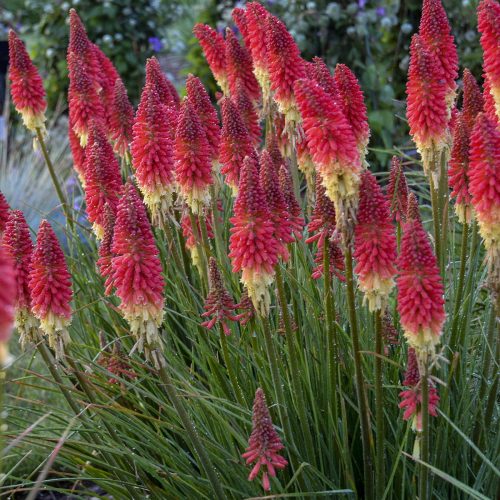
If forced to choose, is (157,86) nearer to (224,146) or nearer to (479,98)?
(224,146)

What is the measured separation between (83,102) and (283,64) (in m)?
1.41

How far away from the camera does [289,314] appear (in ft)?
11.9

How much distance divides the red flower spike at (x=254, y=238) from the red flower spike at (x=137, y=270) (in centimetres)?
28

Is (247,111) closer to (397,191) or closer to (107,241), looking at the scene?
(397,191)

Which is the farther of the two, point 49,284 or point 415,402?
point 49,284

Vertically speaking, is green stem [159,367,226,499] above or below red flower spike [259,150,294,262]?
below

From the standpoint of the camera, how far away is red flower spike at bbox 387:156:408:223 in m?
3.54

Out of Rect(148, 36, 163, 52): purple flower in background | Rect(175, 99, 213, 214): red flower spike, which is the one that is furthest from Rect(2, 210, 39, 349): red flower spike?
Rect(148, 36, 163, 52): purple flower in background

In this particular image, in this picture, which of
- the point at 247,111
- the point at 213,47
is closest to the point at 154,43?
the point at 213,47

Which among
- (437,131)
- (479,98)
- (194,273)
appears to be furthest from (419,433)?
(194,273)

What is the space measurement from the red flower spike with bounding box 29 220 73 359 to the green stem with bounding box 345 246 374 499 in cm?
100

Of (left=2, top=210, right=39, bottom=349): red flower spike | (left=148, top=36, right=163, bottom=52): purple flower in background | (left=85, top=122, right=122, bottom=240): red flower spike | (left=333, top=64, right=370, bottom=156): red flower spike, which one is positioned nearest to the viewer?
(left=2, top=210, right=39, bottom=349): red flower spike

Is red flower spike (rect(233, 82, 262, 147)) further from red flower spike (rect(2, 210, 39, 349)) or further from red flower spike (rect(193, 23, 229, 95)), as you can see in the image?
red flower spike (rect(2, 210, 39, 349))

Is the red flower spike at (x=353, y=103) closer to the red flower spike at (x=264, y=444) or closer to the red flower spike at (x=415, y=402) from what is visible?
the red flower spike at (x=415, y=402)
